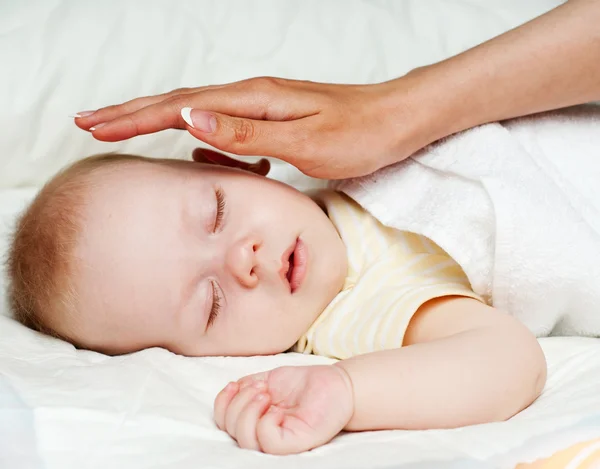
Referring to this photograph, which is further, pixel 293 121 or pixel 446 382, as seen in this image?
pixel 293 121

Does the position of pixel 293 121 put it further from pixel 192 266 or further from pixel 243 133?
pixel 192 266

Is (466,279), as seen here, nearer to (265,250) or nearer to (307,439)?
(265,250)

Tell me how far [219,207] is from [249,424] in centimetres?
43

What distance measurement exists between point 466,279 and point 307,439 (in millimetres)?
487

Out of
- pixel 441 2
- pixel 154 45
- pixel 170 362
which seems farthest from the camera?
pixel 441 2

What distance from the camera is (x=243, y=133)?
3.49ft

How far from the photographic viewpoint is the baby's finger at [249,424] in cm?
81

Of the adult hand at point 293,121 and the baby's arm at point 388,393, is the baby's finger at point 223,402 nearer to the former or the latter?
the baby's arm at point 388,393

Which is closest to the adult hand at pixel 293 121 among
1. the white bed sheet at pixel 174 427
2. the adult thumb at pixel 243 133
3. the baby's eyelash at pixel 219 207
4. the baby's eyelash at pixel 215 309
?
the adult thumb at pixel 243 133

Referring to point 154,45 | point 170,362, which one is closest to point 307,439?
point 170,362

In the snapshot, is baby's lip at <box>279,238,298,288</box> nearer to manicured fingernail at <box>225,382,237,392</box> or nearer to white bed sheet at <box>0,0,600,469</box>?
white bed sheet at <box>0,0,600,469</box>

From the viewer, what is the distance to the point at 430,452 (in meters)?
0.75

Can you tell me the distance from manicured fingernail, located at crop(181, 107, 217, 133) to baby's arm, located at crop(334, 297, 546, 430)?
1.24 feet

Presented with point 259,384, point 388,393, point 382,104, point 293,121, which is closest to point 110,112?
point 293,121
